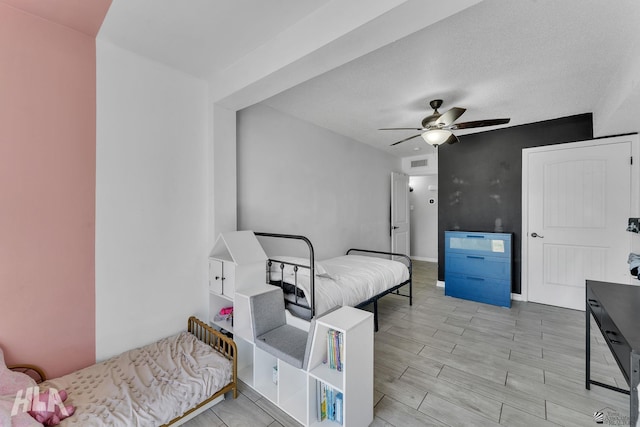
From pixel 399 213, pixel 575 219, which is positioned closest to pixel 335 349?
pixel 575 219

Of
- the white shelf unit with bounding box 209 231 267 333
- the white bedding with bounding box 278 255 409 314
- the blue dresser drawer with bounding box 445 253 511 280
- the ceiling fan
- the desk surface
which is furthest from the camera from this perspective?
the blue dresser drawer with bounding box 445 253 511 280

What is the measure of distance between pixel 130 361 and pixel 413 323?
9.13 feet

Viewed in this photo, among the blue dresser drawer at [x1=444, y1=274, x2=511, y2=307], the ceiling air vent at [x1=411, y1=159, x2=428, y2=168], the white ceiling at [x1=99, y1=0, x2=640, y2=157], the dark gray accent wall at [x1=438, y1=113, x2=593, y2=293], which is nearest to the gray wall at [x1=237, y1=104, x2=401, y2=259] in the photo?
the white ceiling at [x1=99, y1=0, x2=640, y2=157]

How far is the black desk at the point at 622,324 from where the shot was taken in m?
1.11

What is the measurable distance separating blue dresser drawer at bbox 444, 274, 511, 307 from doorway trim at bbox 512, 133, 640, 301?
396 millimetres

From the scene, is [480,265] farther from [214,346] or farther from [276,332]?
[214,346]

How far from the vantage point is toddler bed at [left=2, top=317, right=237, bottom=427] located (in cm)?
148

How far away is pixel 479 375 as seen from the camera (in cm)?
220

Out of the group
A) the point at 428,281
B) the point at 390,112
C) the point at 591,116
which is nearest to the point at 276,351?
the point at 390,112

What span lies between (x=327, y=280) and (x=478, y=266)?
2570 millimetres

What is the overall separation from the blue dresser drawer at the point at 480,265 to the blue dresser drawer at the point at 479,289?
0.07 meters

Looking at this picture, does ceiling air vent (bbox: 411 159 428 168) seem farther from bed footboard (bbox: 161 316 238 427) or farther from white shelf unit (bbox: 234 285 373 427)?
bed footboard (bbox: 161 316 238 427)

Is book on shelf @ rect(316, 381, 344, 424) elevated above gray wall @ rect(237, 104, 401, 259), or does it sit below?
below

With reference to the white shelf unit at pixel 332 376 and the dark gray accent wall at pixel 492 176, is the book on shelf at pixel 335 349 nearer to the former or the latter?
the white shelf unit at pixel 332 376
